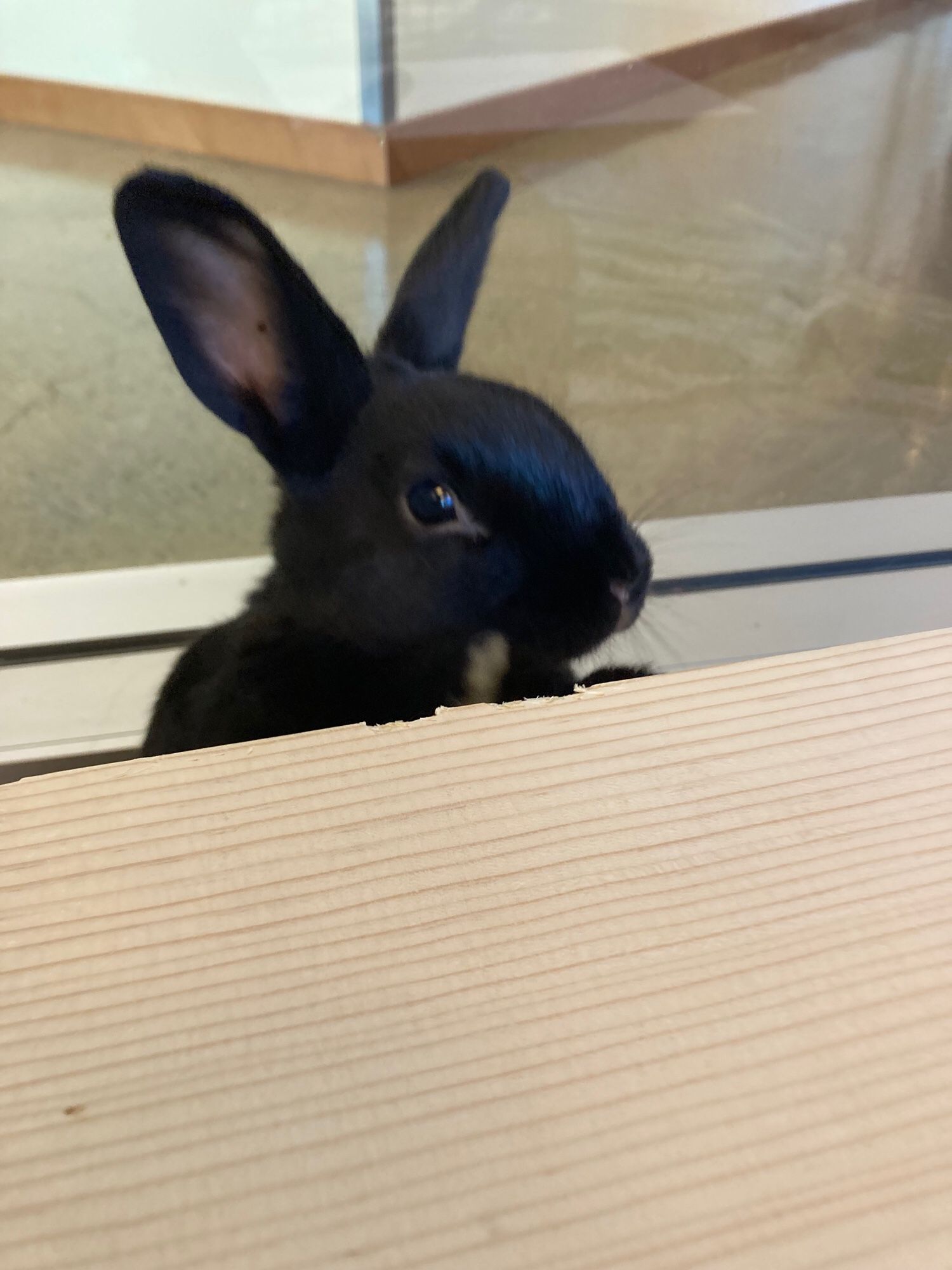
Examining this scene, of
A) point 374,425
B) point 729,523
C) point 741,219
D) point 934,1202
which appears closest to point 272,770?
point 934,1202

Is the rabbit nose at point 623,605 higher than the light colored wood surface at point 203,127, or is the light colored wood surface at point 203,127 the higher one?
the light colored wood surface at point 203,127

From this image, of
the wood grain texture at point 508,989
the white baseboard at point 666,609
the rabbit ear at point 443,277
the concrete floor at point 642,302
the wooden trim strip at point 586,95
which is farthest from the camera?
the wooden trim strip at point 586,95

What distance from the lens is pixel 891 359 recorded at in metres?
1.42

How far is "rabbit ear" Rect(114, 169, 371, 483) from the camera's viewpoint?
600 millimetres

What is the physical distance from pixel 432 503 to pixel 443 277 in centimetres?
24

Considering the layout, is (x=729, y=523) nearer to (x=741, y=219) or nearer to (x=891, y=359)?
(x=891, y=359)

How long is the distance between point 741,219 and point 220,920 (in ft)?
5.16

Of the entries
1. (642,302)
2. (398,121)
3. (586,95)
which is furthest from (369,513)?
(586,95)

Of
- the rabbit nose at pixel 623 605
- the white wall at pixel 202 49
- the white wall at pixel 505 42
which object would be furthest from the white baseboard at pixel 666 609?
the white wall at pixel 505 42

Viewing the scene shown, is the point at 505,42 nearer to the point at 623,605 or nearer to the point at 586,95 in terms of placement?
the point at 586,95

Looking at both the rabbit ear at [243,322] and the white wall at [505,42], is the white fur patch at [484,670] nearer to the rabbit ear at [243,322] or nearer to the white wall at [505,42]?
the rabbit ear at [243,322]

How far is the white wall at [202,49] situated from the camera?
4.26 feet

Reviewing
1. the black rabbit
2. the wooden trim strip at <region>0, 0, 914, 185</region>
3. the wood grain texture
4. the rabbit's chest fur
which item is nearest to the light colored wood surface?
the wooden trim strip at <region>0, 0, 914, 185</region>

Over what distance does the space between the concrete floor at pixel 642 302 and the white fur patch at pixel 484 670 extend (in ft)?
1.65
